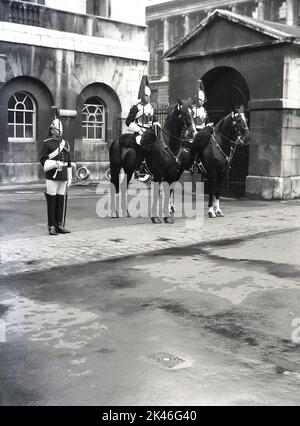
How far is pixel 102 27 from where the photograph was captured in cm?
2330

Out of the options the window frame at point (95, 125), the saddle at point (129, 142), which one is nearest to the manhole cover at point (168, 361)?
the saddle at point (129, 142)

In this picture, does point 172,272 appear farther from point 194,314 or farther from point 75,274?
point 194,314

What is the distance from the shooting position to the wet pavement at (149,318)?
436 centimetres

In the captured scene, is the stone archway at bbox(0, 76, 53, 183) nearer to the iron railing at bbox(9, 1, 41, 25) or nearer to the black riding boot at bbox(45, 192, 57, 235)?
the iron railing at bbox(9, 1, 41, 25)

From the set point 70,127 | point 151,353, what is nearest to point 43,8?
point 70,127

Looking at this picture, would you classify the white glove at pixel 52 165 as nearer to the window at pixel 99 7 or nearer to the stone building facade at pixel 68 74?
the stone building facade at pixel 68 74

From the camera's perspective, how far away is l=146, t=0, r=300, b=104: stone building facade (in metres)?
61.5

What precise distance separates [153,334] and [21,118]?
16.7 m

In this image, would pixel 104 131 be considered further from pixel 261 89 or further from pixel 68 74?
pixel 261 89

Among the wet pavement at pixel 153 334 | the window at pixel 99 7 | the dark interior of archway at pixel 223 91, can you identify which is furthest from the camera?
the window at pixel 99 7

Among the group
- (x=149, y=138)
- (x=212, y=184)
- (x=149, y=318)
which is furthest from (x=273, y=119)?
(x=149, y=318)

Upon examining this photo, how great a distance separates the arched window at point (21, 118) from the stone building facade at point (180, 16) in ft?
141

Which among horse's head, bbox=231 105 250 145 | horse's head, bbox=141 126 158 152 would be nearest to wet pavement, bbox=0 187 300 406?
horse's head, bbox=141 126 158 152
